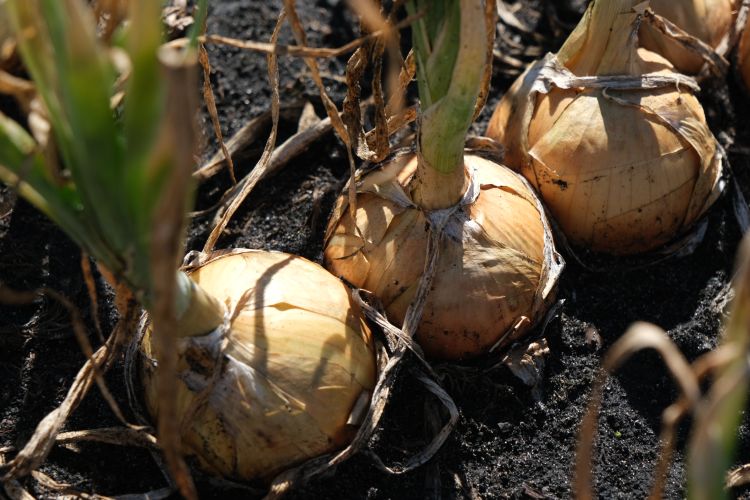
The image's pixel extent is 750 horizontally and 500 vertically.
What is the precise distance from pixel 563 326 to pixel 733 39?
756 millimetres

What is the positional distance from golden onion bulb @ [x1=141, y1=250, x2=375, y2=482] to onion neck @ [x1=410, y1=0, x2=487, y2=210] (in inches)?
9.3

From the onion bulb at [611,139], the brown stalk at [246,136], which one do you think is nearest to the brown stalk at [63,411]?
the brown stalk at [246,136]

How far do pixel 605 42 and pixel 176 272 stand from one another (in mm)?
869

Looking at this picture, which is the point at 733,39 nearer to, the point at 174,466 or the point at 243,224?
the point at 243,224

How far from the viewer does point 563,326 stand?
1449mm

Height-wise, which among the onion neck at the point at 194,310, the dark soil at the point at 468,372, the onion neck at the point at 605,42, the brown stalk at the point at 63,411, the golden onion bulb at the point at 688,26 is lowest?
the dark soil at the point at 468,372

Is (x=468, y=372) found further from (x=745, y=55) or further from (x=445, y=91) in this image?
(x=745, y=55)

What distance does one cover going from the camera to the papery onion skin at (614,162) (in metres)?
1.34

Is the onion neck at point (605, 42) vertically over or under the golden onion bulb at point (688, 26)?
over

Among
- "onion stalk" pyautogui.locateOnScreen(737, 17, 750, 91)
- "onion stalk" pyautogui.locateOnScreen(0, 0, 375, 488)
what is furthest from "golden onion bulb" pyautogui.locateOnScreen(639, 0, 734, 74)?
"onion stalk" pyautogui.locateOnScreen(0, 0, 375, 488)

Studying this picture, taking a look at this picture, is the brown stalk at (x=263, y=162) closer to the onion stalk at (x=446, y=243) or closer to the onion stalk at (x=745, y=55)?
the onion stalk at (x=446, y=243)

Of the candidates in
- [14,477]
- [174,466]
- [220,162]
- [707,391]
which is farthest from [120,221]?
[707,391]

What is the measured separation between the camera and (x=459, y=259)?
3.96ft

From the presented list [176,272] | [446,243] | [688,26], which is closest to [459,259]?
[446,243]
